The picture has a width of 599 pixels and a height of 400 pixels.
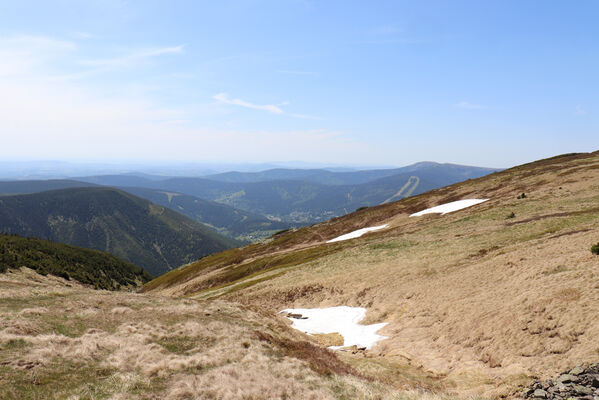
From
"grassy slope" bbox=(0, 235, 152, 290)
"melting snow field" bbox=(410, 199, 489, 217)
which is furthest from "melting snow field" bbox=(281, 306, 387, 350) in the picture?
"grassy slope" bbox=(0, 235, 152, 290)

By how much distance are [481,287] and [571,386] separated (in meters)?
14.6

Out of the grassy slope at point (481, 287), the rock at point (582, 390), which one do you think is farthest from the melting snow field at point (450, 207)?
the rock at point (582, 390)

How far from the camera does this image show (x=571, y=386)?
41.0ft

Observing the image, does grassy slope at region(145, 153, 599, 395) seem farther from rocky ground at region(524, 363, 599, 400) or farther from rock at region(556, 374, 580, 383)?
rock at region(556, 374, 580, 383)

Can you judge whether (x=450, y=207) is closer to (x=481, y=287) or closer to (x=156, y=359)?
(x=481, y=287)

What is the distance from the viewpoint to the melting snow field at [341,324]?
26.0 metres

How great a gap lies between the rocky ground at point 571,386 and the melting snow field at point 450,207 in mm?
59633

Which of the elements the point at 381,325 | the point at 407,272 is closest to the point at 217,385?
the point at 381,325

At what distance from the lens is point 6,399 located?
1072cm

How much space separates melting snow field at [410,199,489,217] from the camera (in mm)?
70625

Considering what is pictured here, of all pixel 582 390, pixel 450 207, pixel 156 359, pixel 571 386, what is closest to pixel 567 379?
pixel 571 386

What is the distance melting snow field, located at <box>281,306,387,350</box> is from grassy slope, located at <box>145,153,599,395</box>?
1.39 m

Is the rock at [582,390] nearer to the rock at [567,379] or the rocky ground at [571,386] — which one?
the rocky ground at [571,386]

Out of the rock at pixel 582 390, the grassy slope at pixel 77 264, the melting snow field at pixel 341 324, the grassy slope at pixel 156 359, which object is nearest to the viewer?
the rock at pixel 582 390
